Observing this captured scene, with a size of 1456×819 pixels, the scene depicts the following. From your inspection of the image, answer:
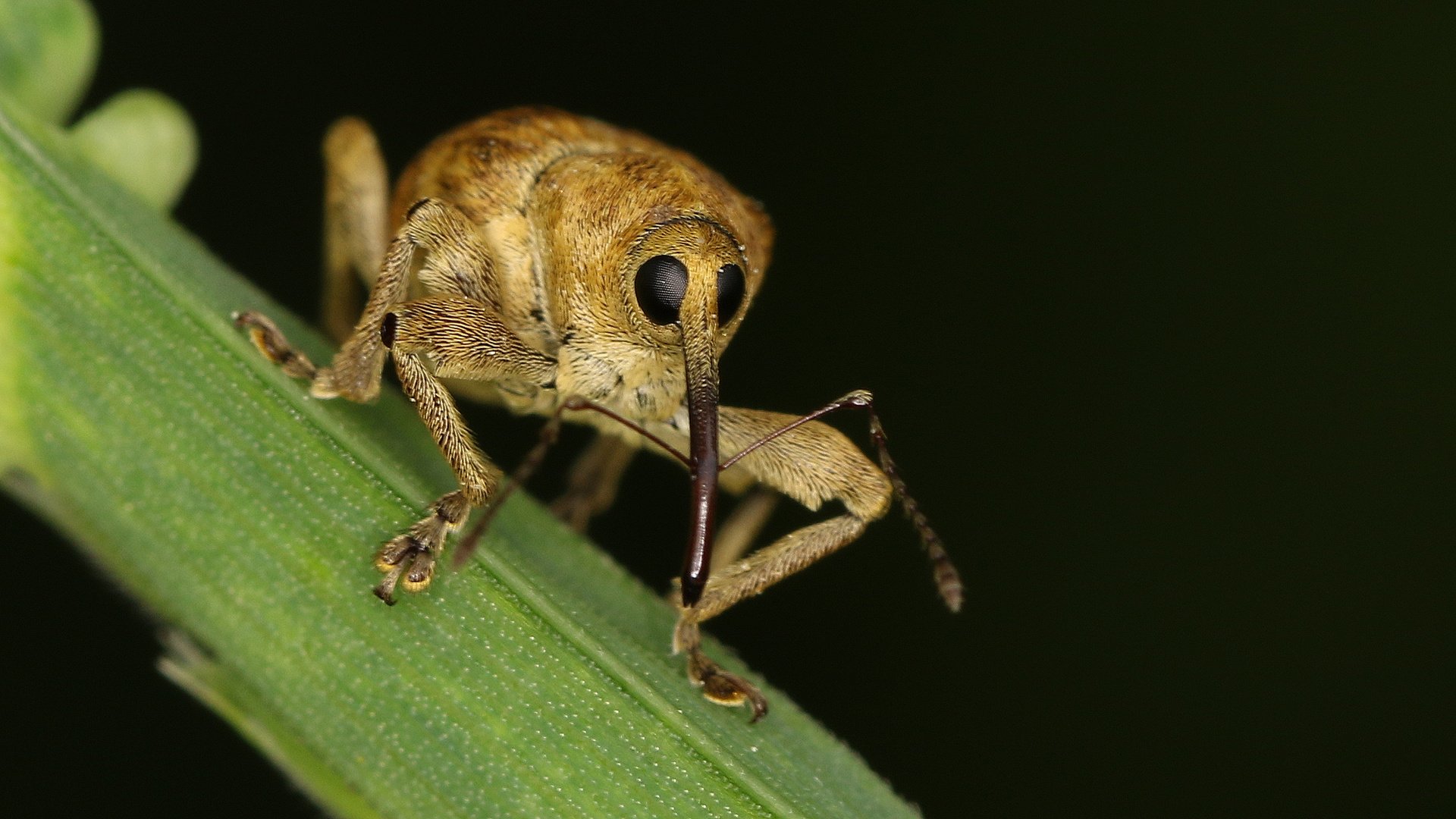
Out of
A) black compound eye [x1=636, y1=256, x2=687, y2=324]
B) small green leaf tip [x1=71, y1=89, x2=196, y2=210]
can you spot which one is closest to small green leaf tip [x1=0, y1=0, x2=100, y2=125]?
small green leaf tip [x1=71, y1=89, x2=196, y2=210]

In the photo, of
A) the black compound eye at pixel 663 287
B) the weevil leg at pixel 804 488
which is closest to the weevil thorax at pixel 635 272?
the black compound eye at pixel 663 287

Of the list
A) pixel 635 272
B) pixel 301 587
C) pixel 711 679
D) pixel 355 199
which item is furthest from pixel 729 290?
pixel 355 199

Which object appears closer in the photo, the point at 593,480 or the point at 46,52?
the point at 46,52

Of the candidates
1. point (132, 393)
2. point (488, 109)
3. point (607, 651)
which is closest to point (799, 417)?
point (607, 651)

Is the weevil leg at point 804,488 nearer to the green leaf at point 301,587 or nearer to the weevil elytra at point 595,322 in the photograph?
the weevil elytra at point 595,322

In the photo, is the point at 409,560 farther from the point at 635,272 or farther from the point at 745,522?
the point at 745,522
